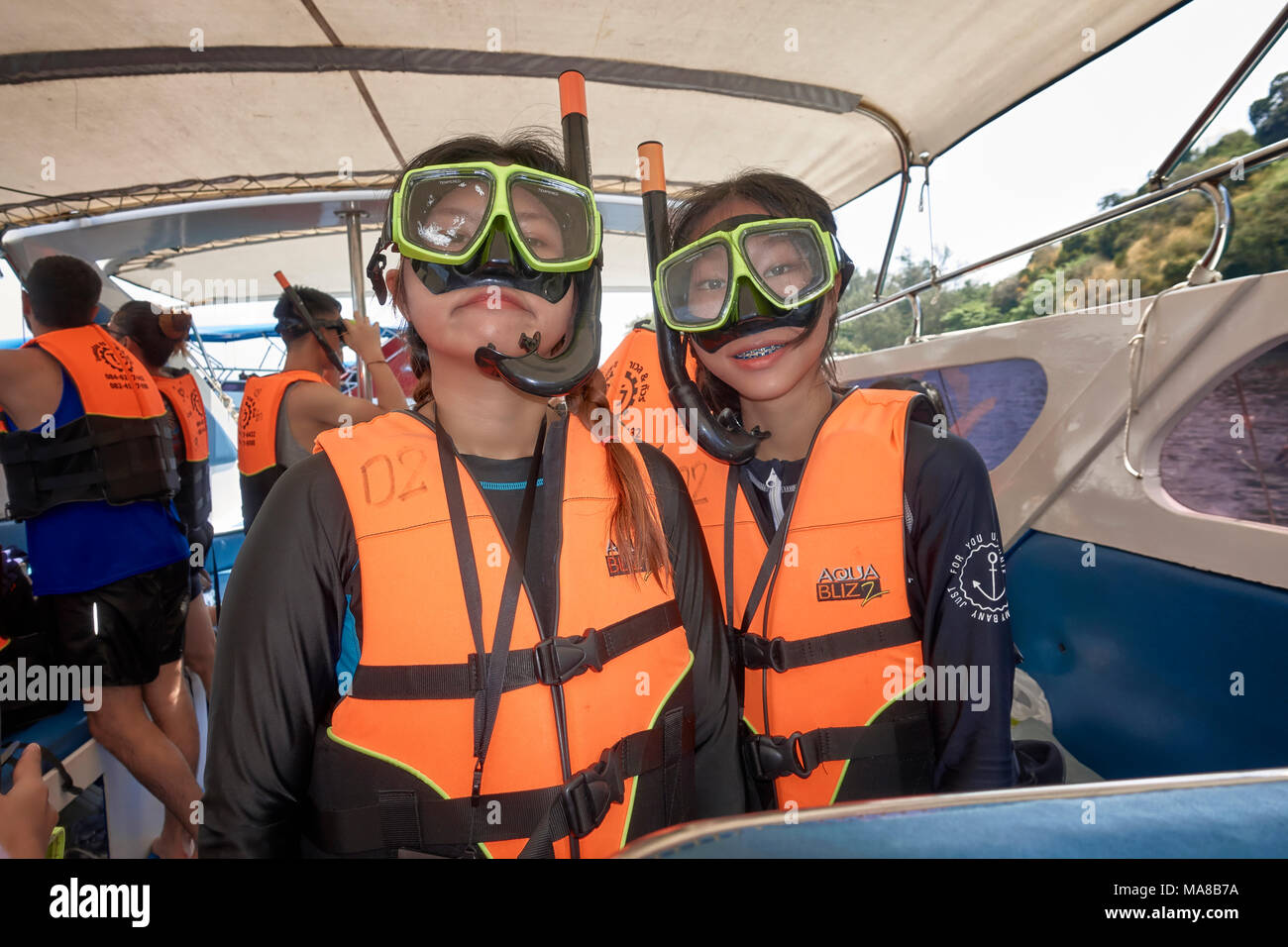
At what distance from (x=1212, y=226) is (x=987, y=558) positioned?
4.85 ft

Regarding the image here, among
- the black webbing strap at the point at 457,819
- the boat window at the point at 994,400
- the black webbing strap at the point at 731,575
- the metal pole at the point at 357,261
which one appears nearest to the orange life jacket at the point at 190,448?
the metal pole at the point at 357,261

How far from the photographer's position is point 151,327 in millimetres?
3182

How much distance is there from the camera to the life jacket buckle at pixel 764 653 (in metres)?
→ 1.42

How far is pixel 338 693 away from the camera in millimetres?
1073

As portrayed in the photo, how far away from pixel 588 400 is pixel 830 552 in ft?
2.15

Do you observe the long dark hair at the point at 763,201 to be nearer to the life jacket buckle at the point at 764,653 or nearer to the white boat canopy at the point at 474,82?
the life jacket buckle at the point at 764,653

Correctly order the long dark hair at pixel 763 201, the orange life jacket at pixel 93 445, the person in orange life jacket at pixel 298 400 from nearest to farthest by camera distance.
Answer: the long dark hair at pixel 763 201 → the orange life jacket at pixel 93 445 → the person in orange life jacket at pixel 298 400

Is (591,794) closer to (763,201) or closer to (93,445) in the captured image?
(763,201)

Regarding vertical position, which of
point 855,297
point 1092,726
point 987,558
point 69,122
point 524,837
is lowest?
point 1092,726

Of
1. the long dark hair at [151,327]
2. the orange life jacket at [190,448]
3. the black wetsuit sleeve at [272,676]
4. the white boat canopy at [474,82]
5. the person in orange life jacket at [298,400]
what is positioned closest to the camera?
the black wetsuit sleeve at [272,676]

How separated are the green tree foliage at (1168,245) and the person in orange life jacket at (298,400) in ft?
7.45

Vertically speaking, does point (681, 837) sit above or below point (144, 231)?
below
